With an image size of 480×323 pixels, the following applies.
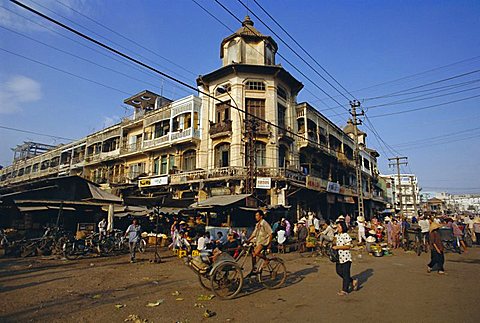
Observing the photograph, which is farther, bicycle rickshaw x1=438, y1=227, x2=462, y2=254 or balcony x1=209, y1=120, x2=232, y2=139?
balcony x1=209, y1=120, x2=232, y2=139

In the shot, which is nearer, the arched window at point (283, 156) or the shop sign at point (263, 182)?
the shop sign at point (263, 182)

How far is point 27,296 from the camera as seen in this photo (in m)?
6.70

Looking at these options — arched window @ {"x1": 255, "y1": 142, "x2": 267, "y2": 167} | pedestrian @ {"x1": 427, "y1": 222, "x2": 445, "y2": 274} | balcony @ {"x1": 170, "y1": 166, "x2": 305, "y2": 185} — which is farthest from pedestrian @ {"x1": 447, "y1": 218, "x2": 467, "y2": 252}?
arched window @ {"x1": 255, "y1": 142, "x2": 267, "y2": 167}

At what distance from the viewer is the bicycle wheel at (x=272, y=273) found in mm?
7384

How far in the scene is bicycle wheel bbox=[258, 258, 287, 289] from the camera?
24.2ft

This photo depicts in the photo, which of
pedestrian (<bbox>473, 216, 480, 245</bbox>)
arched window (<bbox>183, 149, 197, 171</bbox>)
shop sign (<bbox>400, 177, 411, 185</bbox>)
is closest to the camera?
pedestrian (<bbox>473, 216, 480, 245</bbox>)

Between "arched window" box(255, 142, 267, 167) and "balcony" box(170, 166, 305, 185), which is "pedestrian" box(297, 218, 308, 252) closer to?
"balcony" box(170, 166, 305, 185)

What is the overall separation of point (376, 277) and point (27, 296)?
353 inches

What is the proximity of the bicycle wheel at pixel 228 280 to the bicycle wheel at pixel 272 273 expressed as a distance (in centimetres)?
82

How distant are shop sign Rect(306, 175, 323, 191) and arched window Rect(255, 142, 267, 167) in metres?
3.77

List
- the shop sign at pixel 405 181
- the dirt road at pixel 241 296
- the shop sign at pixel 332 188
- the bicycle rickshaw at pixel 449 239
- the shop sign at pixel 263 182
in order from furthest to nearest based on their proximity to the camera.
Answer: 1. the shop sign at pixel 405 181
2. the shop sign at pixel 332 188
3. the shop sign at pixel 263 182
4. the bicycle rickshaw at pixel 449 239
5. the dirt road at pixel 241 296

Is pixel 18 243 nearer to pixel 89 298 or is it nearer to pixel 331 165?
pixel 89 298

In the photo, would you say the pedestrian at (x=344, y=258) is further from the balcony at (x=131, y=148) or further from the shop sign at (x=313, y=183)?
the balcony at (x=131, y=148)

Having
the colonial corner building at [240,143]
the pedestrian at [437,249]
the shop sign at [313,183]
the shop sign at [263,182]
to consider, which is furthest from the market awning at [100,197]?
the shop sign at [313,183]
